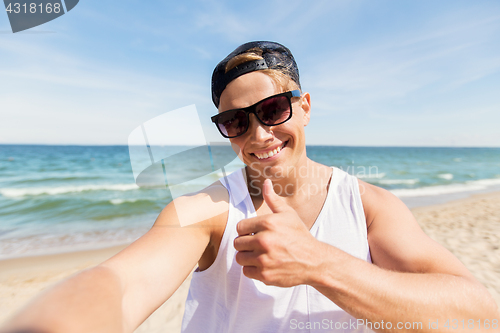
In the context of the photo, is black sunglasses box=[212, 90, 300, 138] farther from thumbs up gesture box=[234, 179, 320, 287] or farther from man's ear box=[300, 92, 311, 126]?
thumbs up gesture box=[234, 179, 320, 287]

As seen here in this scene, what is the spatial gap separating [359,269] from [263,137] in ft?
3.13

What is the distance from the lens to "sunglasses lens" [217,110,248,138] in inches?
63.3

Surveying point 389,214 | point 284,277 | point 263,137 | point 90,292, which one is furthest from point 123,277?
point 389,214

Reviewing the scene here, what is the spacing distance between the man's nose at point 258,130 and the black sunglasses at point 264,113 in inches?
0.8

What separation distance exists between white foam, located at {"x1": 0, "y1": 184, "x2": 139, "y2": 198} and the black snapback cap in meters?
11.7

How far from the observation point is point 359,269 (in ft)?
3.27

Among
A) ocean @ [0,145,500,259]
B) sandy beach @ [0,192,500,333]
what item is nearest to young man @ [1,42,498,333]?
ocean @ [0,145,500,259]

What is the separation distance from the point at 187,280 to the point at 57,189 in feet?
36.4

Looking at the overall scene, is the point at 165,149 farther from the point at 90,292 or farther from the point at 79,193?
the point at 79,193

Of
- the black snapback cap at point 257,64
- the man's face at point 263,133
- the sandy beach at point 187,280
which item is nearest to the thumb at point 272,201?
the man's face at point 263,133

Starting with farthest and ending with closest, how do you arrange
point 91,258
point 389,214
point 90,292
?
point 91,258, point 389,214, point 90,292

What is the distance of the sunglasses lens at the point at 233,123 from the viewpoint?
1607mm

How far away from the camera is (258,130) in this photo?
1597 mm

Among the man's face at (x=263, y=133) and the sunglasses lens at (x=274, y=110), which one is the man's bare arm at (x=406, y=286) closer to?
the man's face at (x=263, y=133)
